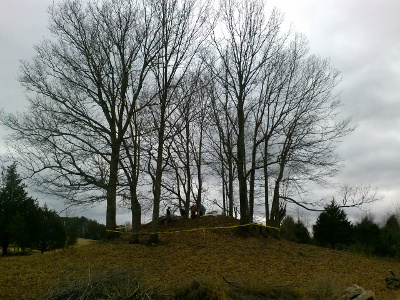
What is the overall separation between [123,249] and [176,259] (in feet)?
7.62

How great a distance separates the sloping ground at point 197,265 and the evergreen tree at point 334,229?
11.7 meters

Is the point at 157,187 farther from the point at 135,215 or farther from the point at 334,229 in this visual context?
the point at 334,229

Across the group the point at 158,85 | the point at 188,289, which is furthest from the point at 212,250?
the point at 158,85

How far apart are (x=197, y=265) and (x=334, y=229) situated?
1994 centimetres

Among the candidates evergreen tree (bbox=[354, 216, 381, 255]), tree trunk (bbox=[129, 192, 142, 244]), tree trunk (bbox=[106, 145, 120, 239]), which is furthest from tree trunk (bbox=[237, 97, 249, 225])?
evergreen tree (bbox=[354, 216, 381, 255])

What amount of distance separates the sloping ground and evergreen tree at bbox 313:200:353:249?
11738mm

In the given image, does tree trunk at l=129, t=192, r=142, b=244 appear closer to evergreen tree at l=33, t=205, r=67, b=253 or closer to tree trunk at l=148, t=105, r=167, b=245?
tree trunk at l=148, t=105, r=167, b=245

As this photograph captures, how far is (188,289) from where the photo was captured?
8750mm

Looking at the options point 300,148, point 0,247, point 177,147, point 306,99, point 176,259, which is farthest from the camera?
point 0,247

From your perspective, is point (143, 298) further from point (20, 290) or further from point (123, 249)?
point (123, 249)

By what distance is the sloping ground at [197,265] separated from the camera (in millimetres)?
9430

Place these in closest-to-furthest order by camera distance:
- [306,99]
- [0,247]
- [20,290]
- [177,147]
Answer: [20,290], [306,99], [177,147], [0,247]

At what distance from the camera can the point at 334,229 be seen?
95.4 feet

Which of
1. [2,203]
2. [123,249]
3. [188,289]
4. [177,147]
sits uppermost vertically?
[177,147]
